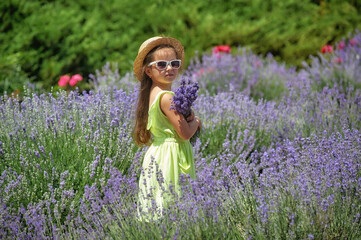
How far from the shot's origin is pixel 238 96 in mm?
4613

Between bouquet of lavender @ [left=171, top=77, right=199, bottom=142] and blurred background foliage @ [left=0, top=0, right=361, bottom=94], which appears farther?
blurred background foliage @ [left=0, top=0, right=361, bottom=94]

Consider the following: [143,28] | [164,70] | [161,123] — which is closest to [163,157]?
[161,123]

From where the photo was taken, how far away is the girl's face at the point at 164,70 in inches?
109

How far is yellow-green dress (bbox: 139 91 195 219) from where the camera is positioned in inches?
106

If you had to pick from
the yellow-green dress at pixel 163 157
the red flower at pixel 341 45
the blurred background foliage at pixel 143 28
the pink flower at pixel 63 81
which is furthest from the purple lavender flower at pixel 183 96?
the red flower at pixel 341 45

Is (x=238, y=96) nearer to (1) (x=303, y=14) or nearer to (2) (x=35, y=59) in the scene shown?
(2) (x=35, y=59)

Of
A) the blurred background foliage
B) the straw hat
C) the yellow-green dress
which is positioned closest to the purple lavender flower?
the yellow-green dress

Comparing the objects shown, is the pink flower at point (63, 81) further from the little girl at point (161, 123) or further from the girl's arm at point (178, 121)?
the girl's arm at point (178, 121)

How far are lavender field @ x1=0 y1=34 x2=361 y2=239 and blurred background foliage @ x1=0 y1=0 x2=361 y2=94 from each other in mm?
2537

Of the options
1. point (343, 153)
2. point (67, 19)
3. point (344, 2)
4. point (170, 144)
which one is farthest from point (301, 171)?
point (344, 2)

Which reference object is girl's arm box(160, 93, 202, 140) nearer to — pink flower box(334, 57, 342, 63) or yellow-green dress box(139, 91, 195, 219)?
yellow-green dress box(139, 91, 195, 219)

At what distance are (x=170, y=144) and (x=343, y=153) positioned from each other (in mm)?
1185

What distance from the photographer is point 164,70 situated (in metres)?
2.77

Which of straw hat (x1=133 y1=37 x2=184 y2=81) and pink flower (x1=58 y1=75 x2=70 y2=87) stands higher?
straw hat (x1=133 y1=37 x2=184 y2=81)
